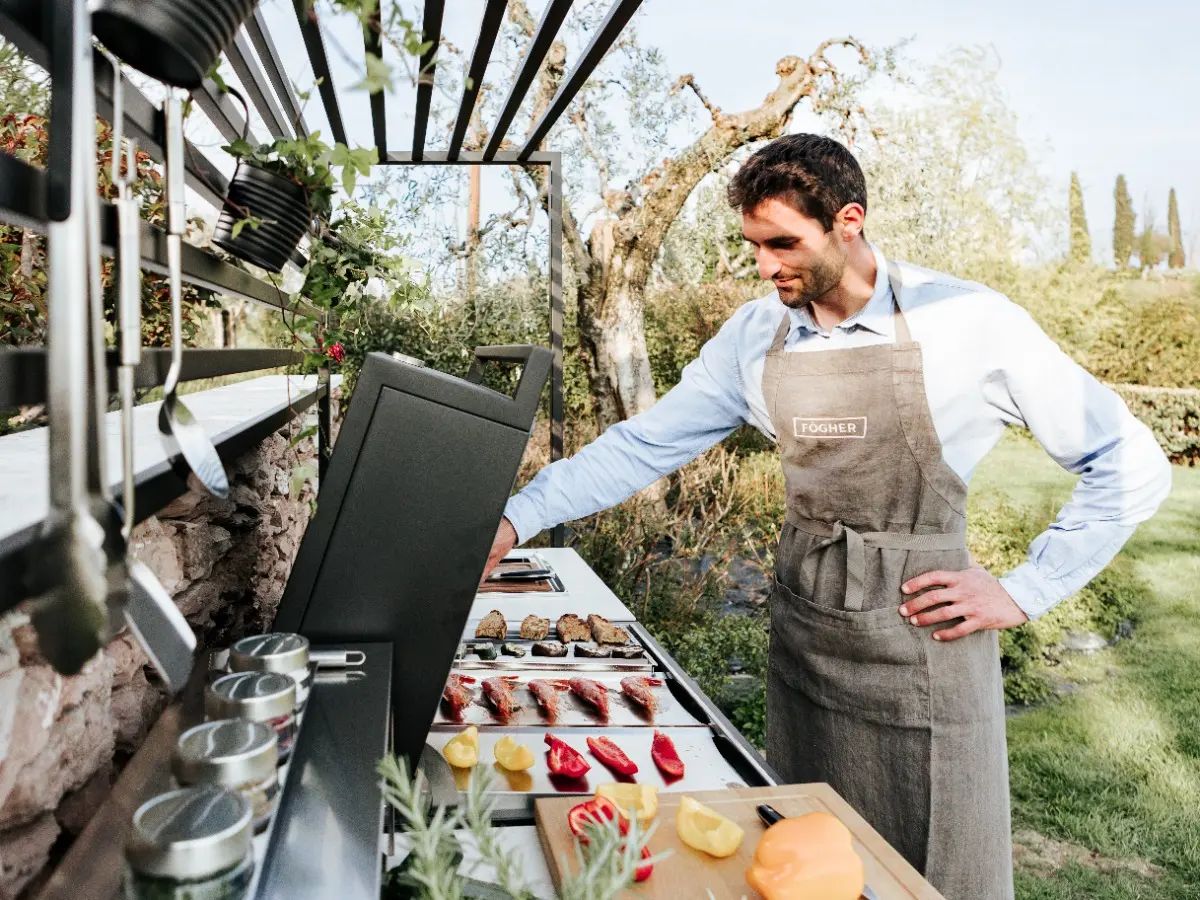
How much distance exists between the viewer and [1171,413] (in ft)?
34.9

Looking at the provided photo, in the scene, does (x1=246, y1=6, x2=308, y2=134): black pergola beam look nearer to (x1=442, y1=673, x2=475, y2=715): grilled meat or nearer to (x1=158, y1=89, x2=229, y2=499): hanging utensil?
(x1=158, y1=89, x2=229, y2=499): hanging utensil

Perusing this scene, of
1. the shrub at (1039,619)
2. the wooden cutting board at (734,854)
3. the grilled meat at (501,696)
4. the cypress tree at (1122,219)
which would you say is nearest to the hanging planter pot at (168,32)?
the wooden cutting board at (734,854)

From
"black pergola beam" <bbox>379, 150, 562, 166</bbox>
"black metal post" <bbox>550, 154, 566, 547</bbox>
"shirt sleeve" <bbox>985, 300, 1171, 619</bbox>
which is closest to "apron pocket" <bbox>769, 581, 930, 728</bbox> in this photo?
"shirt sleeve" <bbox>985, 300, 1171, 619</bbox>

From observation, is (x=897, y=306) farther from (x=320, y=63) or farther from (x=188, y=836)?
(x=188, y=836)

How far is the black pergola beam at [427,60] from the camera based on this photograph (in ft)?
4.43

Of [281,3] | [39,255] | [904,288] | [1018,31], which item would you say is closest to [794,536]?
[904,288]

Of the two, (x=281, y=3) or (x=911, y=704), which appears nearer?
(x=281, y=3)

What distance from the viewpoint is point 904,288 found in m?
2.29

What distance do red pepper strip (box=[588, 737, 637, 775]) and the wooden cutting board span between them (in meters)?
0.16

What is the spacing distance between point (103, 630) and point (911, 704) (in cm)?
192

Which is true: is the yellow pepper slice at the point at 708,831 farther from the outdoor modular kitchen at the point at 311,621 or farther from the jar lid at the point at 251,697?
the jar lid at the point at 251,697

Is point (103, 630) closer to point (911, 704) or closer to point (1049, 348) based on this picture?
point (911, 704)

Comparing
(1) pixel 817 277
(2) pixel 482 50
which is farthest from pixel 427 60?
(1) pixel 817 277

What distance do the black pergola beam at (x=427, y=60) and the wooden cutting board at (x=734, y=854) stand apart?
37.3 inches
